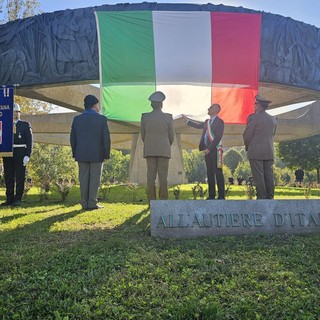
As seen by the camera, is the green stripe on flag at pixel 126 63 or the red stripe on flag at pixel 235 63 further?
the red stripe on flag at pixel 235 63

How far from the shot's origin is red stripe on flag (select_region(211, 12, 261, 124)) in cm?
860

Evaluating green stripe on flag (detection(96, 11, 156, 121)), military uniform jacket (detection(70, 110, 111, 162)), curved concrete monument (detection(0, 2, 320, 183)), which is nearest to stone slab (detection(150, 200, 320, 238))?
military uniform jacket (detection(70, 110, 111, 162))

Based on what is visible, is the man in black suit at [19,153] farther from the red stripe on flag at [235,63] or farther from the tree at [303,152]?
the tree at [303,152]

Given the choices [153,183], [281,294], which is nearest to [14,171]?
[153,183]

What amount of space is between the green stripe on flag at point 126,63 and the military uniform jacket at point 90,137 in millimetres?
1319

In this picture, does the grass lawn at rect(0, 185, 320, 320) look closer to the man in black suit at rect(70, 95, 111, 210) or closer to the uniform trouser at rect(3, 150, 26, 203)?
the man in black suit at rect(70, 95, 111, 210)

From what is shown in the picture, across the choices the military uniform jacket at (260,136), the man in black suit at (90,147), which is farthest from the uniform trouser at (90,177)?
the military uniform jacket at (260,136)

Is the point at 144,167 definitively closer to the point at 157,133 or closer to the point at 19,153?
the point at 19,153

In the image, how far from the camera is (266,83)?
13734mm

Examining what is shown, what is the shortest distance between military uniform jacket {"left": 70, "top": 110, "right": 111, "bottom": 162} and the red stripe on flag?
310 centimetres

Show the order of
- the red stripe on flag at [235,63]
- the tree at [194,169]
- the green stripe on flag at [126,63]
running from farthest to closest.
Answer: the tree at [194,169] → the red stripe on flag at [235,63] → the green stripe on flag at [126,63]

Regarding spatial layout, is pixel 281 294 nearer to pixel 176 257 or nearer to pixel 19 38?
pixel 176 257

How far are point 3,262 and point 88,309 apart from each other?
1330mm

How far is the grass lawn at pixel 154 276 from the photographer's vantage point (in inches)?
97.6
